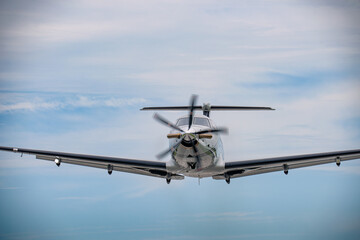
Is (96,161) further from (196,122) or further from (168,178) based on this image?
(196,122)

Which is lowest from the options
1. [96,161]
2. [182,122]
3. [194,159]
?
[194,159]

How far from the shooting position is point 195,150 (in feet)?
83.9

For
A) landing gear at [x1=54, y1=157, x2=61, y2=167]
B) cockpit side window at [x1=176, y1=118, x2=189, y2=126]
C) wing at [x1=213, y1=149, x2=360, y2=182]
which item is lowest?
landing gear at [x1=54, y1=157, x2=61, y2=167]

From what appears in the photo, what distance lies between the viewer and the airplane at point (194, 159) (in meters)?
25.6

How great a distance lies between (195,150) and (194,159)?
743 millimetres

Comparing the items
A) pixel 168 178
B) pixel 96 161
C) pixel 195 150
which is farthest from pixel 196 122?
pixel 96 161

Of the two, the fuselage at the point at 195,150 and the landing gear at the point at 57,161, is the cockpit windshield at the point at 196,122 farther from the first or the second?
the landing gear at the point at 57,161

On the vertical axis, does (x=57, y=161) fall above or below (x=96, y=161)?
below

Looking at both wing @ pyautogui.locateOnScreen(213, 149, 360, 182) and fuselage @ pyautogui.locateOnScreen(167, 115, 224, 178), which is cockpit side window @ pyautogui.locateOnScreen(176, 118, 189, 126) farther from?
wing @ pyautogui.locateOnScreen(213, 149, 360, 182)

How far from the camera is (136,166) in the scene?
29.7 m

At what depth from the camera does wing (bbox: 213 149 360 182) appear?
28.0 metres

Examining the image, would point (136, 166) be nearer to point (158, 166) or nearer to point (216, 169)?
point (158, 166)

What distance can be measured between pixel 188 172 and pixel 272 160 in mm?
5739

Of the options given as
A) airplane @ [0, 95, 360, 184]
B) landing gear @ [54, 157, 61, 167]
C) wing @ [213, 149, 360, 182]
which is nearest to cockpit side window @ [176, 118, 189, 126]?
airplane @ [0, 95, 360, 184]
